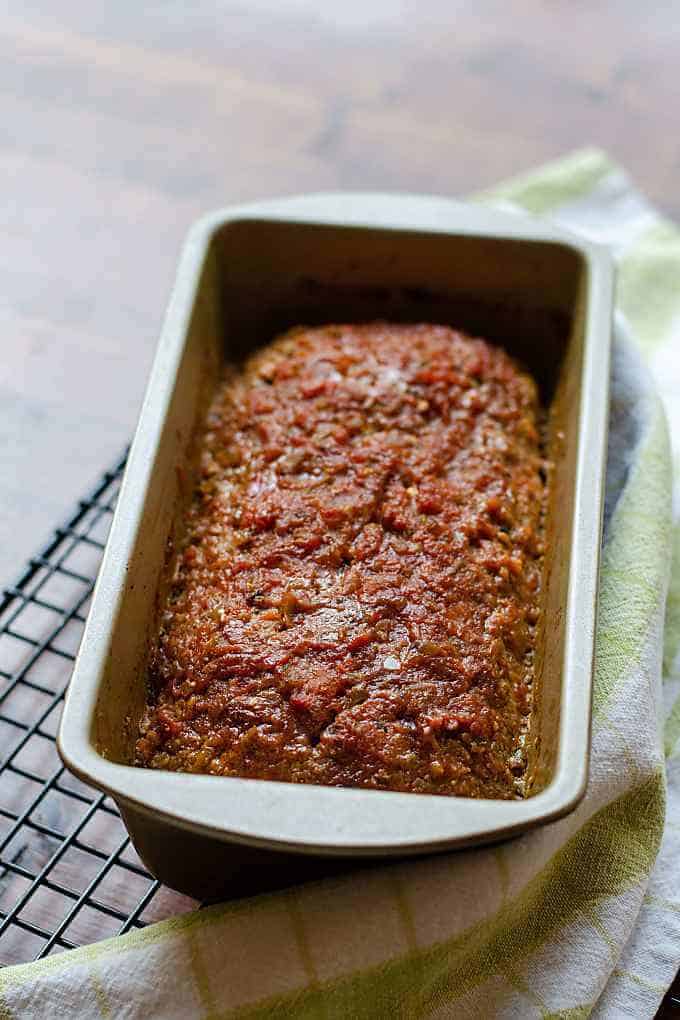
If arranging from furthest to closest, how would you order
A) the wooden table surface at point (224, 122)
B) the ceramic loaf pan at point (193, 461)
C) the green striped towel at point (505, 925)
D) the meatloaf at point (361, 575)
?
the wooden table surface at point (224, 122) < the meatloaf at point (361, 575) < the green striped towel at point (505, 925) < the ceramic loaf pan at point (193, 461)

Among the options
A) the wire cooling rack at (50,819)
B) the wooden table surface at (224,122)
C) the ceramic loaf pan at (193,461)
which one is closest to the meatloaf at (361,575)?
the ceramic loaf pan at (193,461)

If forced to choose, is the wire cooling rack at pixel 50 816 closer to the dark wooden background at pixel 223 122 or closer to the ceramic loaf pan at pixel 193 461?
the ceramic loaf pan at pixel 193 461

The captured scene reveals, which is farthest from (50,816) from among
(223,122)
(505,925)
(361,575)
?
(223,122)

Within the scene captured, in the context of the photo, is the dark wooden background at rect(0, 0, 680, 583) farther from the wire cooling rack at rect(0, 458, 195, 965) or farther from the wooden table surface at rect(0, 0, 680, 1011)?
the wire cooling rack at rect(0, 458, 195, 965)

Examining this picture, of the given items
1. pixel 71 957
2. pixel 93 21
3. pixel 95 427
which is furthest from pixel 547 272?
pixel 93 21

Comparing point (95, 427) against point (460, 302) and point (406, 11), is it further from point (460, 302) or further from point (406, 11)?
point (406, 11)

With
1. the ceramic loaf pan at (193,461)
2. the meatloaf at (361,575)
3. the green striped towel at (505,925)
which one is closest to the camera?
the ceramic loaf pan at (193,461)
